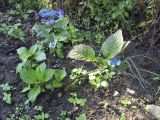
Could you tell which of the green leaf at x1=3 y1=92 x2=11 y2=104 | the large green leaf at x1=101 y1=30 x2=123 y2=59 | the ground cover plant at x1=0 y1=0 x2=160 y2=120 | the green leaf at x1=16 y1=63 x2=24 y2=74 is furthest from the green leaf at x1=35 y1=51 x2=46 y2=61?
the large green leaf at x1=101 y1=30 x2=123 y2=59

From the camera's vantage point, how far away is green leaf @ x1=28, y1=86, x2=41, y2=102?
8.58 feet

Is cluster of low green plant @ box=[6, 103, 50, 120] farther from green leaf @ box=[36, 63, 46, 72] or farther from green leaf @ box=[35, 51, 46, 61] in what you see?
green leaf @ box=[35, 51, 46, 61]

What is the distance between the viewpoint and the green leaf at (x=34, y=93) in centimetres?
262

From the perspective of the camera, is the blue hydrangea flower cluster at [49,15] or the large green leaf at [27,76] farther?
the blue hydrangea flower cluster at [49,15]

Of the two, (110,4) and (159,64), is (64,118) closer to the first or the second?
(159,64)

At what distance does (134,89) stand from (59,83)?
1.84ft

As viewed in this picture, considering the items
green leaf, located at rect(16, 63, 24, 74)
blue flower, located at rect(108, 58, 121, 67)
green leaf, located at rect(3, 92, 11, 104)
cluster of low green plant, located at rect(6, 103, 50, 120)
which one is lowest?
cluster of low green plant, located at rect(6, 103, 50, 120)

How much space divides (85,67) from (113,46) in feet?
0.92

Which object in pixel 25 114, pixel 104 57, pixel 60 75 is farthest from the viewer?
pixel 104 57

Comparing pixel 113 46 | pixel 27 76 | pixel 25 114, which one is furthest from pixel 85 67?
pixel 25 114

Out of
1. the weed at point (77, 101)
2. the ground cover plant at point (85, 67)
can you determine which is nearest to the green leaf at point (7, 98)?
the ground cover plant at point (85, 67)

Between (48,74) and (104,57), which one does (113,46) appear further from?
(48,74)

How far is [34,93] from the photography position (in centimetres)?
263

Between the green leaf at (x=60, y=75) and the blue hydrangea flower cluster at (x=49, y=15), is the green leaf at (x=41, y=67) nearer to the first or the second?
the green leaf at (x=60, y=75)
